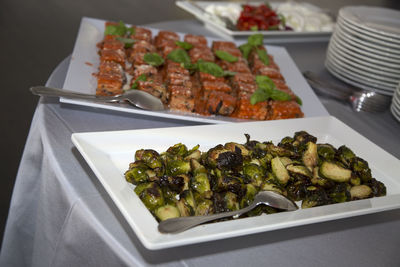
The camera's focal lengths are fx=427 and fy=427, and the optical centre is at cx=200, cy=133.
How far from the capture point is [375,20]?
345 cm

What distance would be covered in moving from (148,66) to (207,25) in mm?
1634

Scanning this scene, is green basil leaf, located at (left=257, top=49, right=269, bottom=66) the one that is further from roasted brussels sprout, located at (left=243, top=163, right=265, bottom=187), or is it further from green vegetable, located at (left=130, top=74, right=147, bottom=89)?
roasted brussels sprout, located at (left=243, top=163, right=265, bottom=187)

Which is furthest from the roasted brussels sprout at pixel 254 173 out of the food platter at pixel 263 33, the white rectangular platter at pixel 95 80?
the food platter at pixel 263 33

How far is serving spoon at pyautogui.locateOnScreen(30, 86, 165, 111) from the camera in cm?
221

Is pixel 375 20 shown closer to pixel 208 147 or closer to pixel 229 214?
pixel 208 147

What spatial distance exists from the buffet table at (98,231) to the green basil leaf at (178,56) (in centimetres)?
70

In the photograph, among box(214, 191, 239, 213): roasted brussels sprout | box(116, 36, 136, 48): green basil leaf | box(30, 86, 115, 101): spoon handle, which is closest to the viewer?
box(214, 191, 239, 213): roasted brussels sprout

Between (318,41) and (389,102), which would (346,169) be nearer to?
(389,102)

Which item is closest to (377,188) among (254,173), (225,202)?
(254,173)

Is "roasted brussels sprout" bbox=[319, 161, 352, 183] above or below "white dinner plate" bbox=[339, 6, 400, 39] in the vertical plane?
below

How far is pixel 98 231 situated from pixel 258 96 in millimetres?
1428

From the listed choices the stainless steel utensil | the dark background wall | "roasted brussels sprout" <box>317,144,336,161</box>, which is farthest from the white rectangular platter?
the dark background wall

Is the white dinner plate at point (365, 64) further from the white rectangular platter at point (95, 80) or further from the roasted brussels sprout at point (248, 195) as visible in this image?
the roasted brussels sprout at point (248, 195)

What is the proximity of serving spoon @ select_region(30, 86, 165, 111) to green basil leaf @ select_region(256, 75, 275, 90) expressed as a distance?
75 cm
